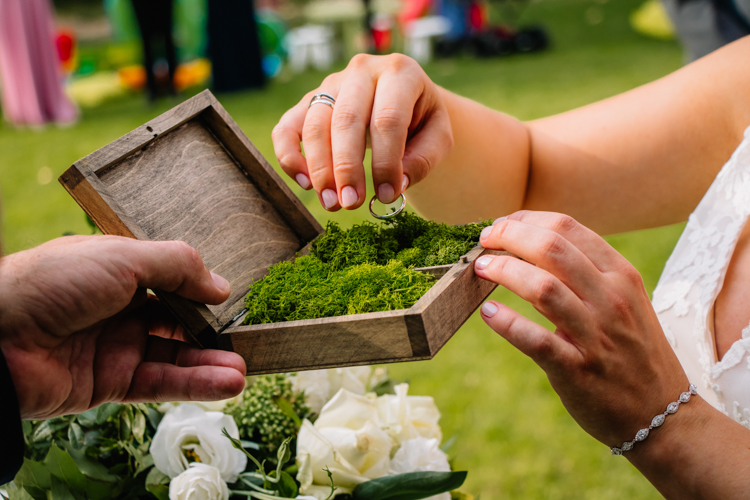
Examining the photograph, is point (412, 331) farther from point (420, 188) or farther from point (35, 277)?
point (420, 188)

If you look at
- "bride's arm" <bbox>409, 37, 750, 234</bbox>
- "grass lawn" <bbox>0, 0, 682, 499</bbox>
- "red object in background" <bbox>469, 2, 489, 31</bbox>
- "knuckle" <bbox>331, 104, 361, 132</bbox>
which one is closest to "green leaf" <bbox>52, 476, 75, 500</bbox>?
"grass lawn" <bbox>0, 0, 682, 499</bbox>

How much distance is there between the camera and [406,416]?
1.18 m

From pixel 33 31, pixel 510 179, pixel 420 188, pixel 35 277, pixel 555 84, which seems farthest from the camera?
pixel 555 84

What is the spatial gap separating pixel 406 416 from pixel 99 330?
0.60 meters

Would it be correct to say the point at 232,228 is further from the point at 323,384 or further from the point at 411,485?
the point at 411,485

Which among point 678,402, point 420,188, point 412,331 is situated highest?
point 412,331

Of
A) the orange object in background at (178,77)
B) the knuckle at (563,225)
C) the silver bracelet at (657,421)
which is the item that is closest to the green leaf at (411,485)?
the silver bracelet at (657,421)

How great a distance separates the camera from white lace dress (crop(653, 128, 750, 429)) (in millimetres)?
1351

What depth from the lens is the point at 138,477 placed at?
104 centimetres

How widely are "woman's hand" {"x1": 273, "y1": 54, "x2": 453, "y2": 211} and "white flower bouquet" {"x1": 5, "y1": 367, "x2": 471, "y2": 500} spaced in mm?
407

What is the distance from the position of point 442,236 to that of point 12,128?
28.5ft

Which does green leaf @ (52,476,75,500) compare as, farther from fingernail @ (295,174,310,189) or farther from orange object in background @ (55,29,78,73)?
orange object in background @ (55,29,78,73)

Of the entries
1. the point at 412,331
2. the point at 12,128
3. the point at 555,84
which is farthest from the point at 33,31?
the point at 412,331

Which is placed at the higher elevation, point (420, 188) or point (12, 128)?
point (420, 188)
